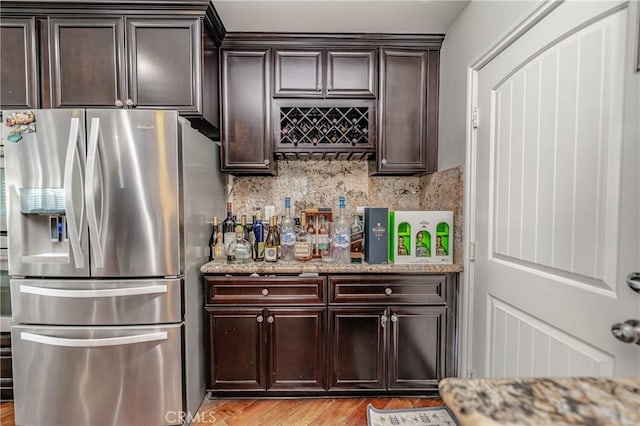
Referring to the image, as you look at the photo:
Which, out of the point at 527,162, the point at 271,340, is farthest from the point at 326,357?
the point at 527,162

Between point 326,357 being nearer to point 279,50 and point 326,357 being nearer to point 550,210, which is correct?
point 550,210

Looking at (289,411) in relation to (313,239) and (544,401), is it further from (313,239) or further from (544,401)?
(544,401)

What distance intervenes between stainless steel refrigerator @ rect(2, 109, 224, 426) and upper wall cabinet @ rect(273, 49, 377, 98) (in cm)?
85

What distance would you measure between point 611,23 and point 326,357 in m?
1.98

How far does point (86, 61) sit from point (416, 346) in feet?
8.97

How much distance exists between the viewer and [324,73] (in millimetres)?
2027

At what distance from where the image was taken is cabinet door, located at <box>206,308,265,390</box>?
1.77m

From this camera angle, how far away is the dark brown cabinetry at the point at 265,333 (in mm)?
1772

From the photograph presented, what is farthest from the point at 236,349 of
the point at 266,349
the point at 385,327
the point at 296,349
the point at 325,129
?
the point at 325,129

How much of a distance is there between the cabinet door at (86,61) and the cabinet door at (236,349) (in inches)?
59.9

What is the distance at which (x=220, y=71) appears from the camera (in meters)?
2.02

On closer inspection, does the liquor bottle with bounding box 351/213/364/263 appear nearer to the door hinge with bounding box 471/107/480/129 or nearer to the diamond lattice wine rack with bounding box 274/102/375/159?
the diamond lattice wine rack with bounding box 274/102/375/159

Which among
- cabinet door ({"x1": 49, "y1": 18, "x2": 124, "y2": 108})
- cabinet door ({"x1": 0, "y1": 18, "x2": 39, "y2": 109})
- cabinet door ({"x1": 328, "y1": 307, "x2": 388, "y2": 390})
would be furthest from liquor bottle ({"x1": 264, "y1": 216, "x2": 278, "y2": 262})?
cabinet door ({"x1": 0, "y1": 18, "x2": 39, "y2": 109})

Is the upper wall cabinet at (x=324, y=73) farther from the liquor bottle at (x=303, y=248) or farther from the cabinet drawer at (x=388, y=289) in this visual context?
the cabinet drawer at (x=388, y=289)
